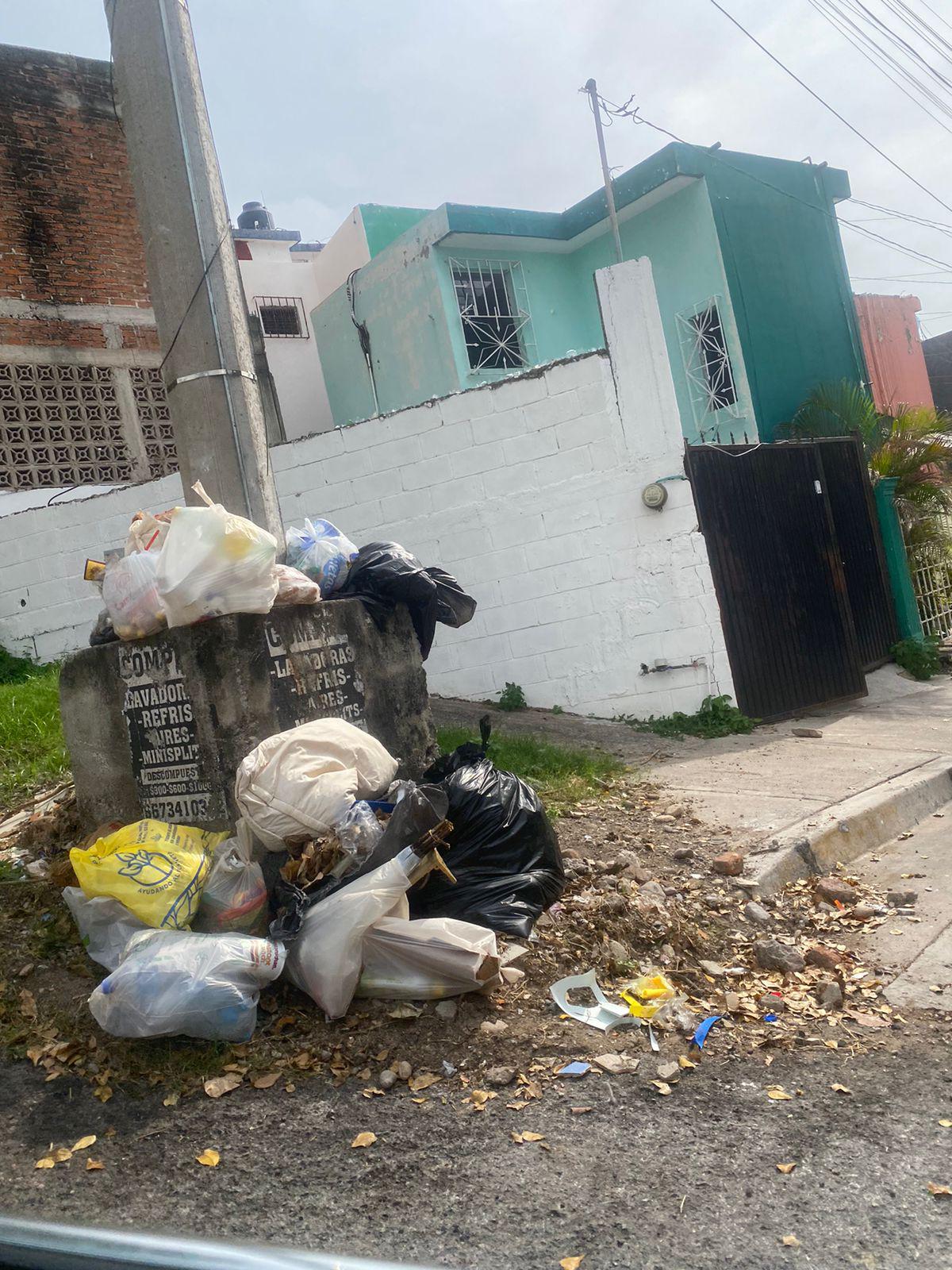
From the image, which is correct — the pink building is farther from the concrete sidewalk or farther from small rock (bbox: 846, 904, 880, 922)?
small rock (bbox: 846, 904, 880, 922)

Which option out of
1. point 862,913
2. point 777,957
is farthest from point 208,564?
point 862,913

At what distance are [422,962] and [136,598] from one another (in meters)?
1.80

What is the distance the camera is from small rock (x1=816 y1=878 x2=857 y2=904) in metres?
4.33

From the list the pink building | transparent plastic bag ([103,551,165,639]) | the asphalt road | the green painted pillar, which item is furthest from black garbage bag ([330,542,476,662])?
the pink building

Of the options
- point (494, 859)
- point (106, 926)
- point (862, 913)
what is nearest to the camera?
point (106, 926)

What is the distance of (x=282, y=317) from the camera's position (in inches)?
578

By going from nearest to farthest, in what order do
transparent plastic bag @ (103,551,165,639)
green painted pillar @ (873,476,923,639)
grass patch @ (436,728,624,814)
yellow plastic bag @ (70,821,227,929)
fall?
yellow plastic bag @ (70,821,227,929)
transparent plastic bag @ (103,551,165,639)
grass patch @ (436,728,624,814)
green painted pillar @ (873,476,923,639)

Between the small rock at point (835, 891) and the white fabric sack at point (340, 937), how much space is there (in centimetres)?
207

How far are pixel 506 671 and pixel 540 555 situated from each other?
0.93 m

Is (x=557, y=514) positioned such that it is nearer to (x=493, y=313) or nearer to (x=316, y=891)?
(x=316, y=891)

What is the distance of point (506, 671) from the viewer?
25.7 feet

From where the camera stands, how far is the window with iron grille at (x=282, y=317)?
14523 millimetres

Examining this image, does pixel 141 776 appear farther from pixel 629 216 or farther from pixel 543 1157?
pixel 629 216

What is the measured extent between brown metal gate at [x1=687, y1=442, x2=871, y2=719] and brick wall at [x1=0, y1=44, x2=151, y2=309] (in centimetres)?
673
